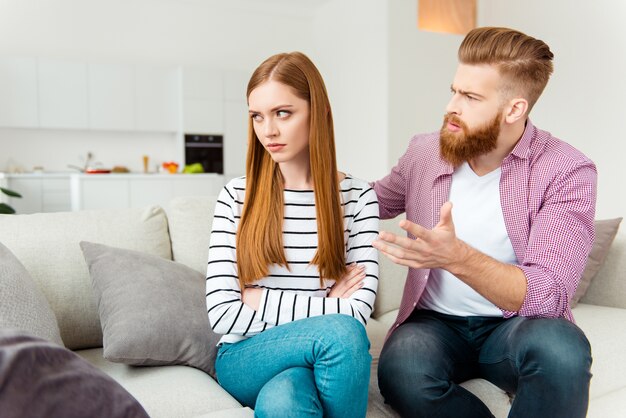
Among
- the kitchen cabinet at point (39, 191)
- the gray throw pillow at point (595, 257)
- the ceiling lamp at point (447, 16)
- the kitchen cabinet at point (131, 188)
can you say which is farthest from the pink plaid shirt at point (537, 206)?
the kitchen cabinet at point (39, 191)

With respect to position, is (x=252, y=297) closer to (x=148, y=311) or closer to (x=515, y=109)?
(x=148, y=311)

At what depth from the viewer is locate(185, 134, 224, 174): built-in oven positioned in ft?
23.2

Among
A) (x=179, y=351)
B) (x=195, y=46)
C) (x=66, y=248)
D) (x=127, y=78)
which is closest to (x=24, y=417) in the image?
(x=179, y=351)

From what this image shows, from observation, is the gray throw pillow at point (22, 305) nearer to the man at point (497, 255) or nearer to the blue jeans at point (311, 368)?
the blue jeans at point (311, 368)

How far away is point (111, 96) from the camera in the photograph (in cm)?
671

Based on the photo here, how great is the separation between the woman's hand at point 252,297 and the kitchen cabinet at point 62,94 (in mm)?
5844

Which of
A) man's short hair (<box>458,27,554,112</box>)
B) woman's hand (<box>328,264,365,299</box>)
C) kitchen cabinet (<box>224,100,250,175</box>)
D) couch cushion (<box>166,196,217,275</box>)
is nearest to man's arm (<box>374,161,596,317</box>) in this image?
woman's hand (<box>328,264,365,299</box>)

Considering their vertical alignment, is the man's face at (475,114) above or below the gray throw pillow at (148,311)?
above

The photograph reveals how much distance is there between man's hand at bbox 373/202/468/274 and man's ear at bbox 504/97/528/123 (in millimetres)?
532

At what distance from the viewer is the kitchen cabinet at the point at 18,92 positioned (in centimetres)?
623

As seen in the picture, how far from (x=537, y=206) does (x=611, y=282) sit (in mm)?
1134

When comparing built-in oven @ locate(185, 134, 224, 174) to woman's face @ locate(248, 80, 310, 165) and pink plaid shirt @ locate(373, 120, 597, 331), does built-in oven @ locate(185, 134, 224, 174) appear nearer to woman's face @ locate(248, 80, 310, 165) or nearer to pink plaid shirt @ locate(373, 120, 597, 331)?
pink plaid shirt @ locate(373, 120, 597, 331)

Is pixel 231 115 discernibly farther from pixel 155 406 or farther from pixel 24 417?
pixel 24 417

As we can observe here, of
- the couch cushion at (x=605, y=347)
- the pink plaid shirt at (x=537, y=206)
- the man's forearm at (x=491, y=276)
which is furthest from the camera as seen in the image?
the couch cushion at (x=605, y=347)
